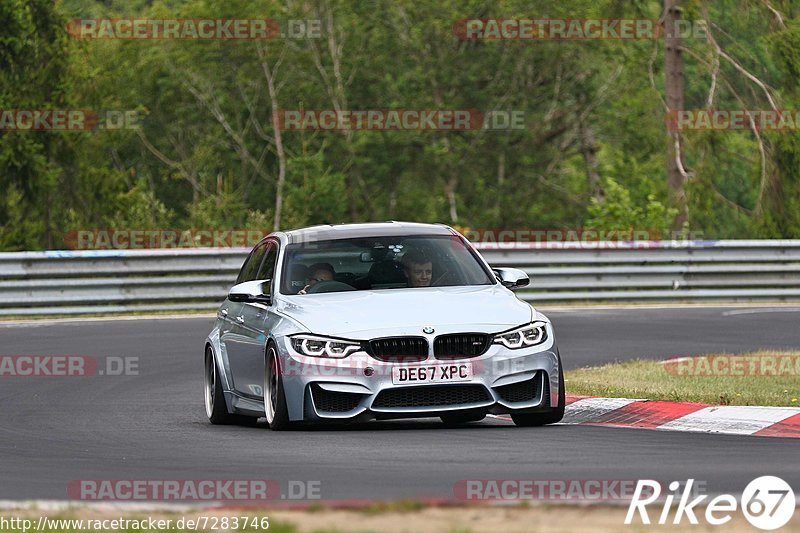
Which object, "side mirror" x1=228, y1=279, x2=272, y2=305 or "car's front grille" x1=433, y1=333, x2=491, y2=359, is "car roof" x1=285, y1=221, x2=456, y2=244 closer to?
"side mirror" x1=228, y1=279, x2=272, y2=305

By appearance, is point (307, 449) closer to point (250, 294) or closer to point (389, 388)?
point (389, 388)

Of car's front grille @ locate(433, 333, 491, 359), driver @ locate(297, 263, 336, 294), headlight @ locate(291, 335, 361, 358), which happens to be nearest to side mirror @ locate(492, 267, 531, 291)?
driver @ locate(297, 263, 336, 294)

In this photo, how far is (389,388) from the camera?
36.8 ft

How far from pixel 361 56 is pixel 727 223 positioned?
1448 centimetres

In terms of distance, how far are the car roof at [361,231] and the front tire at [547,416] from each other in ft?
5.70

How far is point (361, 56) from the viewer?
187 feet

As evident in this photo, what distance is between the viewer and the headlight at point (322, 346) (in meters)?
11.3

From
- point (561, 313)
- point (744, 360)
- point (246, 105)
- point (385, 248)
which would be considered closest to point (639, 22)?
point (561, 313)

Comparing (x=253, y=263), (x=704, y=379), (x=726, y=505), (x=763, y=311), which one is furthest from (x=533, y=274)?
(x=726, y=505)

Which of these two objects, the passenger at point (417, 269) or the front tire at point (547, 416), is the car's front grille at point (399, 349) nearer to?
the front tire at point (547, 416)

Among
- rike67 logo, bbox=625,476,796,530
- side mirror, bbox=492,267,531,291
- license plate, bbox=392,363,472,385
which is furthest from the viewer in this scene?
side mirror, bbox=492,267,531,291

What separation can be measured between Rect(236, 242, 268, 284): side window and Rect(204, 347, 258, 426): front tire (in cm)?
69

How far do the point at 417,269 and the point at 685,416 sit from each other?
2.19 meters

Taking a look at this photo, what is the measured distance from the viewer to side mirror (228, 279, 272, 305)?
40.9 feet
